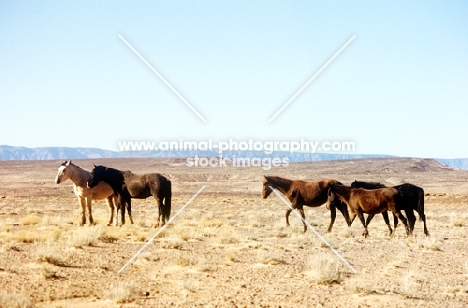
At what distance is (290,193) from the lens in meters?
17.5

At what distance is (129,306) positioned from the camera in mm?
7434

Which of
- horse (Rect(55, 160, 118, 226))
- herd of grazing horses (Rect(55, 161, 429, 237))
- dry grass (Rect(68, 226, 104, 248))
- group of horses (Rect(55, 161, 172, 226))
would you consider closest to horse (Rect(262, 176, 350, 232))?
herd of grazing horses (Rect(55, 161, 429, 237))

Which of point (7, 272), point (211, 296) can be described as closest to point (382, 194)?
point (211, 296)

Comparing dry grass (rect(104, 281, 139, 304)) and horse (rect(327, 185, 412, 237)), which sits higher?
horse (rect(327, 185, 412, 237))

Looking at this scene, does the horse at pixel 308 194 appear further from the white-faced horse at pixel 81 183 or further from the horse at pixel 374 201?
the white-faced horse at pixel 81 183

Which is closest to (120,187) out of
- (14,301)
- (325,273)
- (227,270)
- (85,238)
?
(85,238)

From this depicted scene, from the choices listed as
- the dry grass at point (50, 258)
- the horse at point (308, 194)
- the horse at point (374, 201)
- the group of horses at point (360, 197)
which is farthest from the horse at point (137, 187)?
the dry grass at point (50, 258)

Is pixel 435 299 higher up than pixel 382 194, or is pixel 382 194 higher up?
pixel 382 194

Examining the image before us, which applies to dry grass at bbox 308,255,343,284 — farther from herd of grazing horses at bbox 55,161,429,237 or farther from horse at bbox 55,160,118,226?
horse at bbox 55,160,118,226

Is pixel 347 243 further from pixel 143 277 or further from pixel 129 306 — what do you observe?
pixel 129 306

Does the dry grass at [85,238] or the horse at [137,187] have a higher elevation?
the horse at [137,187]

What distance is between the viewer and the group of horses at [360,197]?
600 inches

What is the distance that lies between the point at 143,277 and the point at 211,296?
186 cm

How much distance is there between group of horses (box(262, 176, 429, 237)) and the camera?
50.0ft
